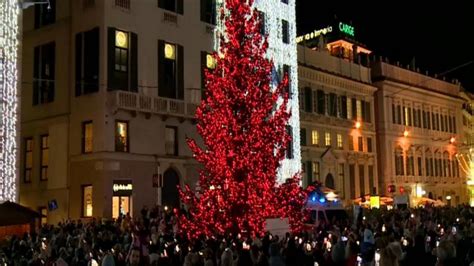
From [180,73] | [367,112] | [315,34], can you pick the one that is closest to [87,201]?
[180,73]

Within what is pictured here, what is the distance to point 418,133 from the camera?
6781 cm

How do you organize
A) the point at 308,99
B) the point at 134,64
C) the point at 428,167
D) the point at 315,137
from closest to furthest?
the point at 134,64 → the point at 308,99 → the point at 315,137 → the point at 428,167

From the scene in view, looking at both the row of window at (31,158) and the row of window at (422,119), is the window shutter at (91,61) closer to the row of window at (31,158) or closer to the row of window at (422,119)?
the row of window at (31,158)

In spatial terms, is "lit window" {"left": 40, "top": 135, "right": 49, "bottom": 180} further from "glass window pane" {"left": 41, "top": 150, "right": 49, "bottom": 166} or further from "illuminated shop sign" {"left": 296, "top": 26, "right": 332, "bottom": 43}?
"illuminated shop sign" {"left": 296, "top": 26, "right": 332, "bottom": 43}

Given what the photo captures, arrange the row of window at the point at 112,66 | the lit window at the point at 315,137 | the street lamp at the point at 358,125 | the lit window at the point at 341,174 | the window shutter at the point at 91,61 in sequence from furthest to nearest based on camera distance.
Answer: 1. the street lamp at the point at 358,125
2. the lit window at the point at 341,174
3. the lit window at the point at 315,137
4. the row of window at the point at 112,66
5. the window shutter at the point at 91,61

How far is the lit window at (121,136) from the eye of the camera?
3556cm

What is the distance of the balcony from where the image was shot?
35031 mm

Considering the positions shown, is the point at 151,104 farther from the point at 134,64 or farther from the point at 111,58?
the point at 111,58

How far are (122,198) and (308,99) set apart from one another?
2164 cm

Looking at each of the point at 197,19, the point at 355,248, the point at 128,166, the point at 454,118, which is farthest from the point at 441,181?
the point at 355,248

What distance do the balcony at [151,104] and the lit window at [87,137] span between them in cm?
217

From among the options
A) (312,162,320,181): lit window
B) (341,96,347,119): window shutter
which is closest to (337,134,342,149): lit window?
(341,96,347,119): window shutter

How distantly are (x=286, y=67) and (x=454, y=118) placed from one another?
36396 millimetres

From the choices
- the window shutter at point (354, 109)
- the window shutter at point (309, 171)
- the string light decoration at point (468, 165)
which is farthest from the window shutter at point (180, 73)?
the string light decoration at point (468, 165)
